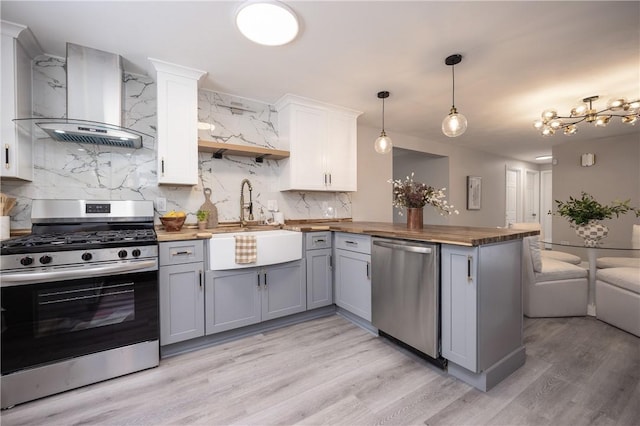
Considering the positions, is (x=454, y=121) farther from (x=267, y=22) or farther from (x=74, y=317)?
(x=74, y=317)

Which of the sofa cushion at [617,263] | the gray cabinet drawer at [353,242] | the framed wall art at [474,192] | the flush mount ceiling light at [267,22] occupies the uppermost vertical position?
the flush mount ceiling light at [267,22]

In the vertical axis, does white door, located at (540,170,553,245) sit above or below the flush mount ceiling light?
below

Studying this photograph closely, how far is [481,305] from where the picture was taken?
1.58 metres

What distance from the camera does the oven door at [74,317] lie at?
151 cm

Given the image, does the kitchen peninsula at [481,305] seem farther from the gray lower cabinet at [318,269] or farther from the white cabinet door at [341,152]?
the white cabinet door at [341,152]

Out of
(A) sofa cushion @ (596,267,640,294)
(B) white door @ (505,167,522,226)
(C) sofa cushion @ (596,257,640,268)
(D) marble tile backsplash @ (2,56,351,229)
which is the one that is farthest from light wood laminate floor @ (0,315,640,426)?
(B) white door @ (505,167,522,226)

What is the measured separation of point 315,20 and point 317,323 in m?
2.52

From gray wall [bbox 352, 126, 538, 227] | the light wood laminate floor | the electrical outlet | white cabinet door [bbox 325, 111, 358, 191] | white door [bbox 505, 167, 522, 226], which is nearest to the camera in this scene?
the light wood laminate floor

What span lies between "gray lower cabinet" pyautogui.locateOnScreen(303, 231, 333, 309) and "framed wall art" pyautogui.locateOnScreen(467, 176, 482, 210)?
166 inches

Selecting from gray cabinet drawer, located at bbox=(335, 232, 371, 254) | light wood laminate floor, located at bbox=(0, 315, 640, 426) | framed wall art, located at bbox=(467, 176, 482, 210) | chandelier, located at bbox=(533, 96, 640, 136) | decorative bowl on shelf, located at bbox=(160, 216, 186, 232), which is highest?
chandelier, located at bbox=(533, 96, 640, 136)

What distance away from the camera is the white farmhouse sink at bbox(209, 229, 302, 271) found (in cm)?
213

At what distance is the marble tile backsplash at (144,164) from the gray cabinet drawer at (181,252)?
2.32 feet

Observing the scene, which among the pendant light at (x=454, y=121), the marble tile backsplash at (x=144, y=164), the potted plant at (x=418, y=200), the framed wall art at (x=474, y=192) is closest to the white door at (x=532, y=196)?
the framed wall art at (x=474, y=192)

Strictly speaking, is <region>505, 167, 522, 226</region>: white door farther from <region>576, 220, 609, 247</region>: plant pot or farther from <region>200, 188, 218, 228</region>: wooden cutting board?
<region>200, 188, 218, 228</region>: wooden cutting board
